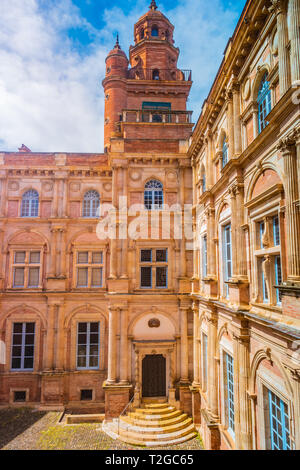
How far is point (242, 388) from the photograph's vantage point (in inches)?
370

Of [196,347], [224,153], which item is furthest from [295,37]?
[196,347]

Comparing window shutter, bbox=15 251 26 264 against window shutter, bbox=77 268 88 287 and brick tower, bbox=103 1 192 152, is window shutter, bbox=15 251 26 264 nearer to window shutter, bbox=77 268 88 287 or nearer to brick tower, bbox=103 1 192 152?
window shutter, bbox=77 268 88 287

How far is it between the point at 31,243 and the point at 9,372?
800 cm

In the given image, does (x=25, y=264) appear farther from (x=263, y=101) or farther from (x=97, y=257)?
(x=263, y=101)

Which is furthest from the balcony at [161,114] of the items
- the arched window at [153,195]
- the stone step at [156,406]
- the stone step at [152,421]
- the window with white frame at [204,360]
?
→ the stone step at [152,421]

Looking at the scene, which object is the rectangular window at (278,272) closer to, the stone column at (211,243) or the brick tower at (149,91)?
the stone column at (211,243)

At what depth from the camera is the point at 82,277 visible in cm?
1964

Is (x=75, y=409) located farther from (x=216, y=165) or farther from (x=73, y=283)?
(x=216, y=165)

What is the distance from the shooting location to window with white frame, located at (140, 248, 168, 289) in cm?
1808

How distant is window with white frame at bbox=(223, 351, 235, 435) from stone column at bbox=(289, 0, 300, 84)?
9.35 metres

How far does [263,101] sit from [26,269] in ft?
54.8

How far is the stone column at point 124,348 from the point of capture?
1658 centimetres
